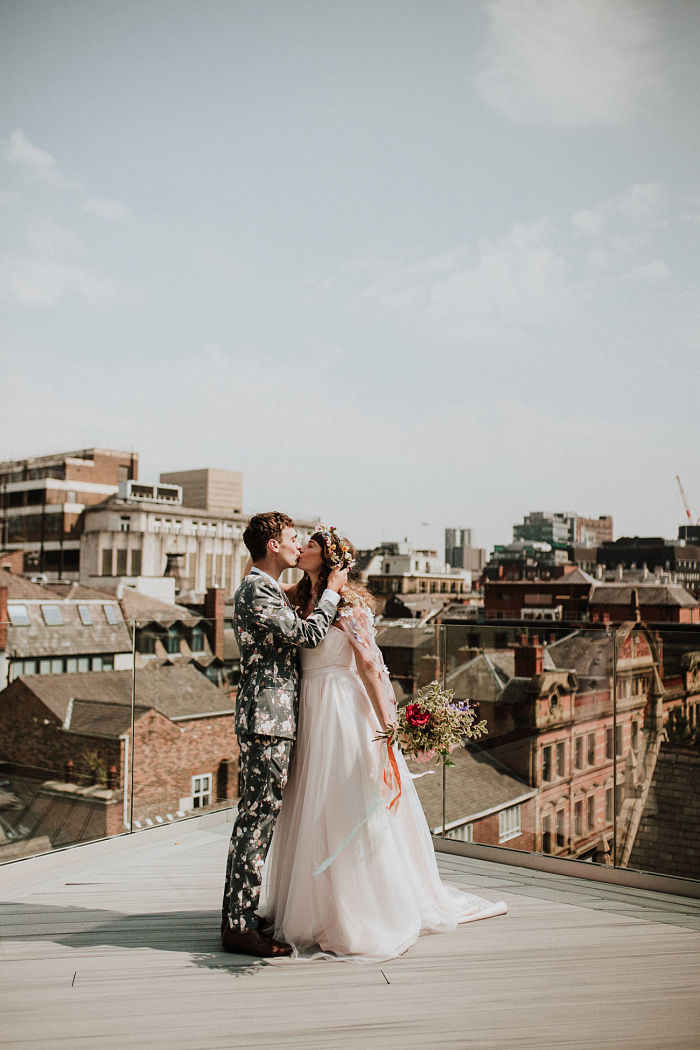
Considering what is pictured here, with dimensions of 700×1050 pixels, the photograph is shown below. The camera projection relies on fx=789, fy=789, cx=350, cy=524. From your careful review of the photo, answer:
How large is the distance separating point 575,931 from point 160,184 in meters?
13.3

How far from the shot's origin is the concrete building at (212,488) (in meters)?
112

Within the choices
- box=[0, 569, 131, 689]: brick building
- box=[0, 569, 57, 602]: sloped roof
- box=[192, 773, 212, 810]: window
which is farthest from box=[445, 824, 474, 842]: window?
box=[0, 569, 57, 602]: sloped roof

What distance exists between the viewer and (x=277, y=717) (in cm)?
302

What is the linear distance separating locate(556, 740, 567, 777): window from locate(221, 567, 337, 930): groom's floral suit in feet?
5.46

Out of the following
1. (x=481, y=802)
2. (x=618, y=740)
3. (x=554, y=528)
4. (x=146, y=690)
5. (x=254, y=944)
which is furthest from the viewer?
(x=554, y=528)

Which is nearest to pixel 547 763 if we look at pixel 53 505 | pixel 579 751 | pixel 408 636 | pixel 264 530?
pixel 579 751

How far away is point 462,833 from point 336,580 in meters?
2.08

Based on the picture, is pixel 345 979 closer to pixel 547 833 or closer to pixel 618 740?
pixel 547 833

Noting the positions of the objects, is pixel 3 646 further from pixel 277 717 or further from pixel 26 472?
pixel 26 472

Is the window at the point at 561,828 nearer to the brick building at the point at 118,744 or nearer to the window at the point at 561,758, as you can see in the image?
the window at the point at 561,758

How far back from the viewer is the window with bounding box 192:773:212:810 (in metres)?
5.08

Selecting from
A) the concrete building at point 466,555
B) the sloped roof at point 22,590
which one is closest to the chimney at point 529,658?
the sloped roof at point 22,590

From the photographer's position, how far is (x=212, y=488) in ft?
366

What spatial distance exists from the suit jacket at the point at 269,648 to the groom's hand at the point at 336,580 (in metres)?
0.09
